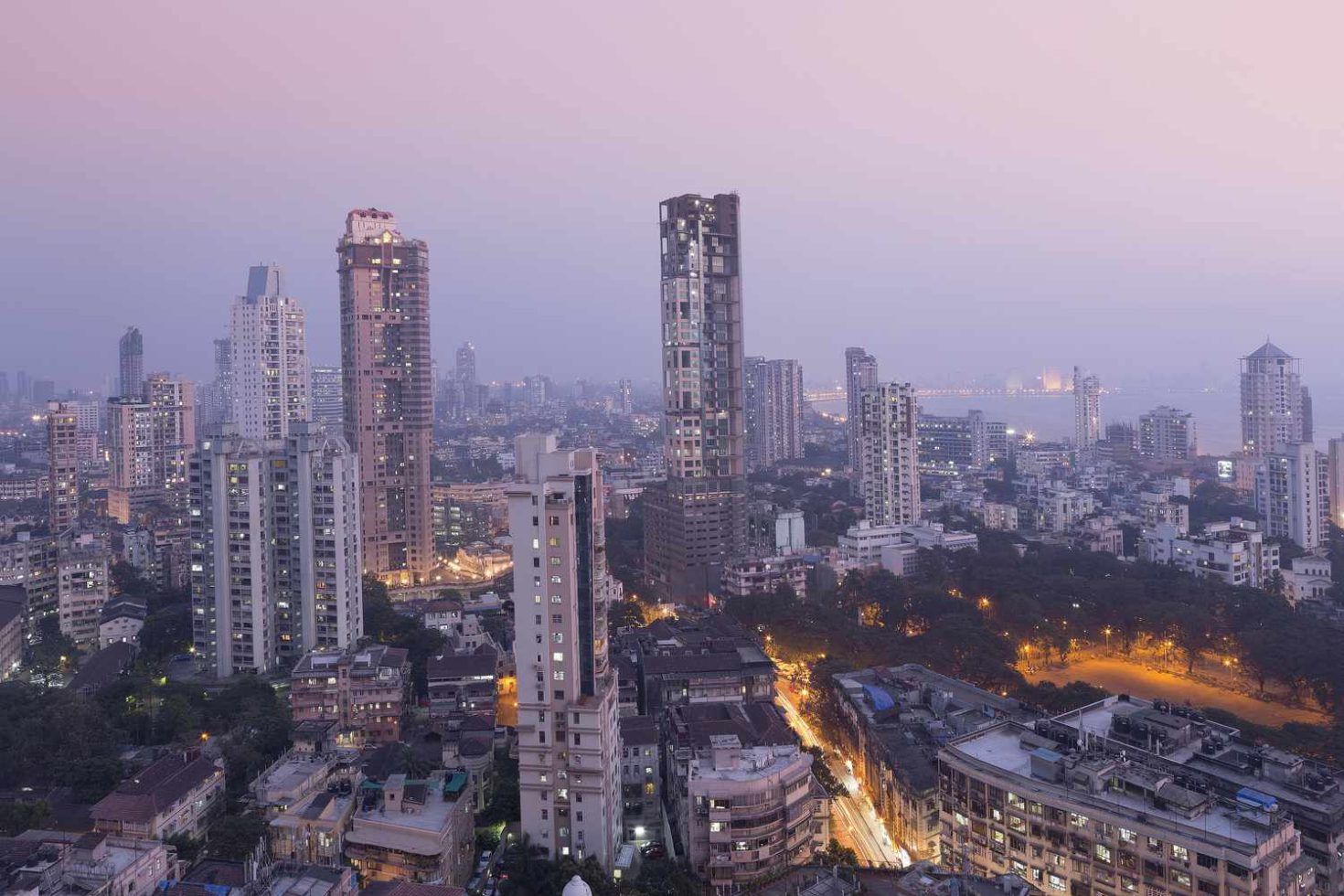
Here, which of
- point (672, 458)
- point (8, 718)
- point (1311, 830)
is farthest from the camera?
point (672, 458)

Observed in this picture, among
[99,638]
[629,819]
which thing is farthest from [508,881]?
[99,638]

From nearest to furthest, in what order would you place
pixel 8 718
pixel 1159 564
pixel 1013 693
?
pixel 8 718, pixel 1013 693, pixel 1159 564

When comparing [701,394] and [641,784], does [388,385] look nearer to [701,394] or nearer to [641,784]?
[701,394]

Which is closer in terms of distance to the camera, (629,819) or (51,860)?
(51,860)

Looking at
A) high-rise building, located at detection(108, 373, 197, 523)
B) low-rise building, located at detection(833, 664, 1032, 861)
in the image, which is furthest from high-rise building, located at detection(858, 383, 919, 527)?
high-rise building, located at detection(108, 373, 197, 523)

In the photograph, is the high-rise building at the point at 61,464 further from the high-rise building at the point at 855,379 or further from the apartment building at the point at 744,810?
the high-rise building at the point at 855,379

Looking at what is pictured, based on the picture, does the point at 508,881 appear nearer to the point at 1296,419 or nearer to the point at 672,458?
the point at 672,458

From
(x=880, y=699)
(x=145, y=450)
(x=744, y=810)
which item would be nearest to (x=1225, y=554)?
(x=880, y=699)

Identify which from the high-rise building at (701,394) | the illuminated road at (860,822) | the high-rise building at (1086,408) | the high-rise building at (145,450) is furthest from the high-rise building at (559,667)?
the high-rise building at (1086,408)
